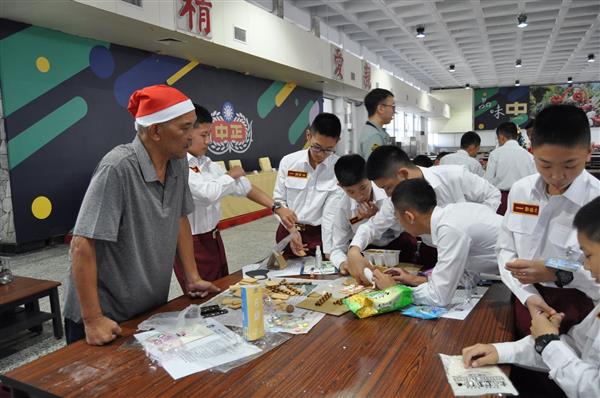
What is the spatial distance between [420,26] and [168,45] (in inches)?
216

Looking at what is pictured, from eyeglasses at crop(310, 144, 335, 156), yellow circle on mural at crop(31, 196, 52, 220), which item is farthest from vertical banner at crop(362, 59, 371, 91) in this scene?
eyeglasses at crop(310, 144, 335, 156)

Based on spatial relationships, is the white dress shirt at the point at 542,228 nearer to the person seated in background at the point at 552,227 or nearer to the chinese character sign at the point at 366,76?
the person seated in background at the point at 552,227

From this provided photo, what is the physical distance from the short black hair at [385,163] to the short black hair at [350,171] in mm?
48

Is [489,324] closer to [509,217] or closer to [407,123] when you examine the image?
[509,217]

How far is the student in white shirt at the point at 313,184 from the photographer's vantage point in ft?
8.07

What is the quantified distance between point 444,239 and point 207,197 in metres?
1.29

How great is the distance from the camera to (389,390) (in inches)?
41.3

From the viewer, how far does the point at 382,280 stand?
1694 millimetres

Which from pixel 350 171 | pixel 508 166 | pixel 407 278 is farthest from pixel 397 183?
pixel 508 166

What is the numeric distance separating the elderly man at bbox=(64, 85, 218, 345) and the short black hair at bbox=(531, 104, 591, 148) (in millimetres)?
1149

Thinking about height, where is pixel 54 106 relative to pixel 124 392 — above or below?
above

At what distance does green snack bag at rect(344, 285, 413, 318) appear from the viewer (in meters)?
1.48

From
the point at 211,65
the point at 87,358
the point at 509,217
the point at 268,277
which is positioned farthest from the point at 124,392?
the point at 211,65

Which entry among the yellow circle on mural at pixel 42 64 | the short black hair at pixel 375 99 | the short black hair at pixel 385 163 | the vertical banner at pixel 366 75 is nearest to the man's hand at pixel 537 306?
the short black hair at pixel 385 163
